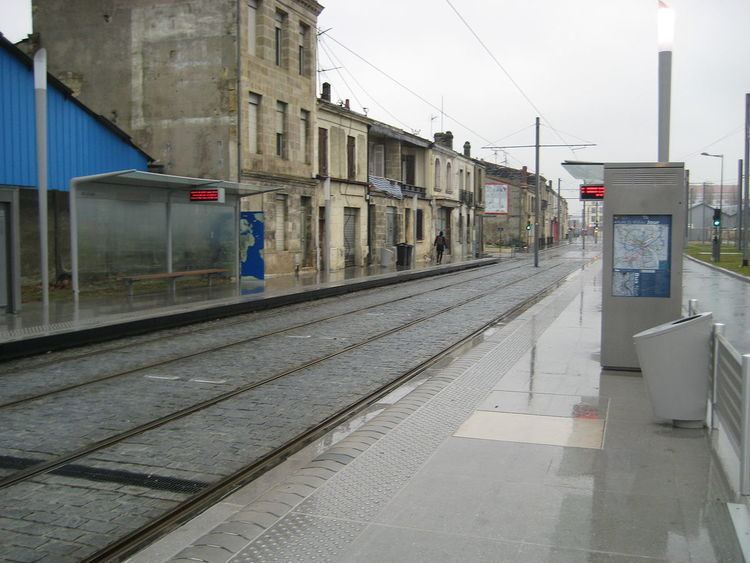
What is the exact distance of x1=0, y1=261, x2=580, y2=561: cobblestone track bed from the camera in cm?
463

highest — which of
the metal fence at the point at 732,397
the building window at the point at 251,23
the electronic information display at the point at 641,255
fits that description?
the building window at the point at 251,23

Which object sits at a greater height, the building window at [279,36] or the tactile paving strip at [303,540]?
the building window at [279,36]

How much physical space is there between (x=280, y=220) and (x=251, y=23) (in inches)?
288

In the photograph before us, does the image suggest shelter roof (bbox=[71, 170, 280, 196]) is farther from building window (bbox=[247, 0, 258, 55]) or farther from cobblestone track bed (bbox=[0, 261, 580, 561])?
cobblestone track bed (bbox=[0, 261, 580, 561])

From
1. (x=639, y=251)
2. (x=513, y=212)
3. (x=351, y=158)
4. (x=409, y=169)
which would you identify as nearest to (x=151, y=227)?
(x=639, y=251)

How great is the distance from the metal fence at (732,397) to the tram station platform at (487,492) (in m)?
0.24

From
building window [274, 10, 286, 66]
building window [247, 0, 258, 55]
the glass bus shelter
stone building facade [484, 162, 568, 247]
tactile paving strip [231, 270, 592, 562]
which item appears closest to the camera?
tactile paving strip [231, 270, 592, 562]

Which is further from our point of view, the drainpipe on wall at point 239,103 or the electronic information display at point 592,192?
the drainpipe on wall at point 239,103

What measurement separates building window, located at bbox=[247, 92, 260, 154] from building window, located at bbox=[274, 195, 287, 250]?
2.39m

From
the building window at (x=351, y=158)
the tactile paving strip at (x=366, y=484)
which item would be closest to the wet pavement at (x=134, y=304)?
the tactile paving strip at (x=366, y=484)

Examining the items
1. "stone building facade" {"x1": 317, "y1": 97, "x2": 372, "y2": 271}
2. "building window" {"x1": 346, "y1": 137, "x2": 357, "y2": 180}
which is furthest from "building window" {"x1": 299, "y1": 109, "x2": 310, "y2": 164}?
"building window" {"x1": 346, "y1": 137, "x2": 357, "y2": 180}

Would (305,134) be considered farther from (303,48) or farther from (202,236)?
(202,236)

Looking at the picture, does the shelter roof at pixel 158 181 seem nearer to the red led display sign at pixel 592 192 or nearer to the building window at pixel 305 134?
the building window at pixel 305 134

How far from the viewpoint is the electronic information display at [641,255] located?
9.07 metres
